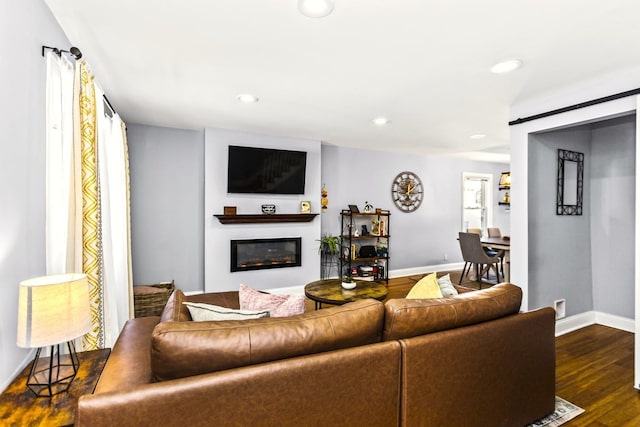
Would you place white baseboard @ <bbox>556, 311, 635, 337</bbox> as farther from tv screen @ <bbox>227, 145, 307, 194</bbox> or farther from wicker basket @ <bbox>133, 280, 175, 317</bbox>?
wicker basket @ <bbox>133, 280, 175, 317</bbox>

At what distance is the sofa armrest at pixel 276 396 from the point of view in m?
1.03

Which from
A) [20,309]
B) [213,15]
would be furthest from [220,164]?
[20,309]

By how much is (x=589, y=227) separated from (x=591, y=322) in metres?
1.08

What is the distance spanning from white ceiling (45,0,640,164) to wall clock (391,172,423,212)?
2.53 m

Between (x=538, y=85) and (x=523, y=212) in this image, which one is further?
(x=523, y=212)

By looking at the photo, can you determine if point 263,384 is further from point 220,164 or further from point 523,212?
point 220,164

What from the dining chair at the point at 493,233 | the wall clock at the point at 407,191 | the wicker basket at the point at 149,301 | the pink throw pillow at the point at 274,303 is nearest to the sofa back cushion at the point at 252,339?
the pink throw pillow at the point at 274,303

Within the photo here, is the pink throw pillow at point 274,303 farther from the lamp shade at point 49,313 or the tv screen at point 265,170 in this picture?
the tv screen at point 265,170

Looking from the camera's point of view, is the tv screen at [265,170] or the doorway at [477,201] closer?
the tv screen at [265,170]

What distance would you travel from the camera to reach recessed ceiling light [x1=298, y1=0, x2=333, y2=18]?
162 cm

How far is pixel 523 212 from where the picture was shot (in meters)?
3.13

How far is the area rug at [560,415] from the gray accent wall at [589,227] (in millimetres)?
1204

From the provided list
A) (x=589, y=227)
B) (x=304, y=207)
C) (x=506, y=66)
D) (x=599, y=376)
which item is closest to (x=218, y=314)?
(x=506, y=66)

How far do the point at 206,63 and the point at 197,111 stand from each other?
1277 millimetres
